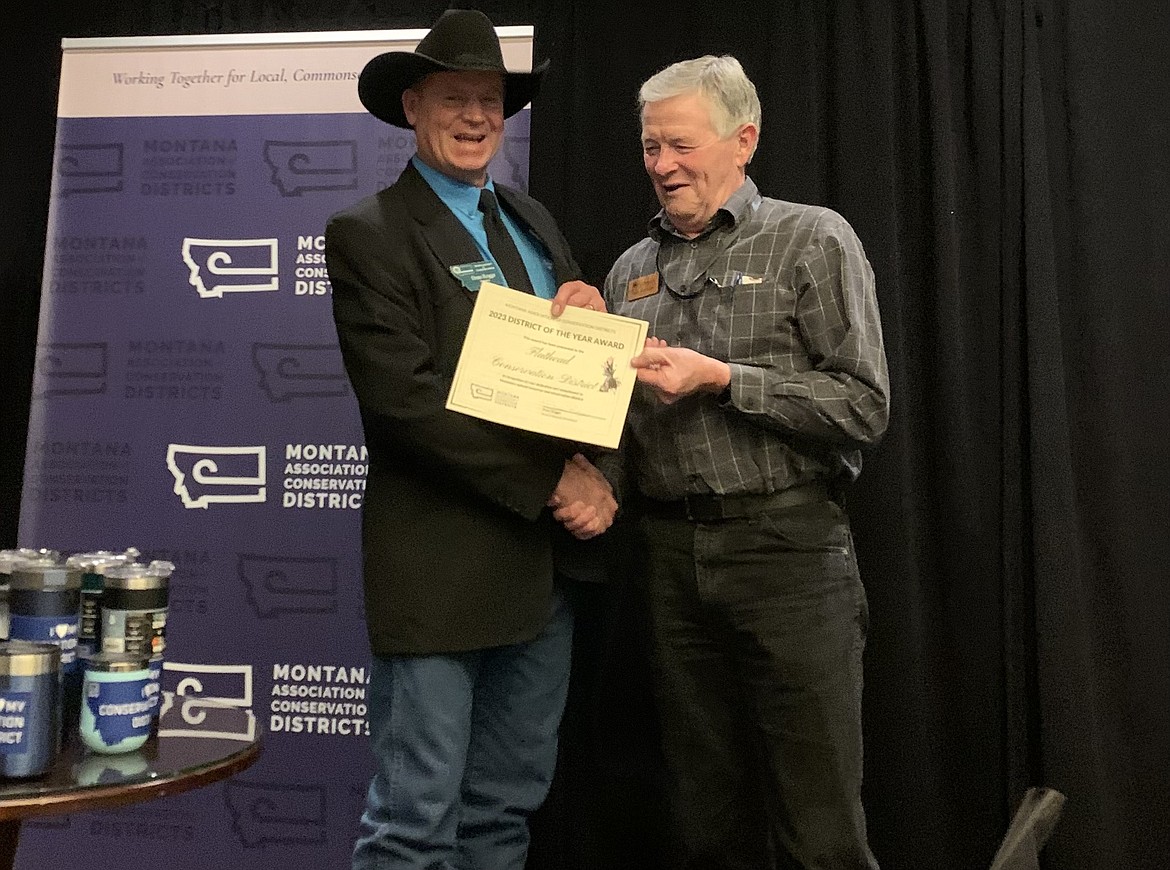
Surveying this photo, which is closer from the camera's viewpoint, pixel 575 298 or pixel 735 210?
pixel 575 298

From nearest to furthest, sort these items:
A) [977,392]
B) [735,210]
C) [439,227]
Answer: [439,227] → [735,210] → [977,392]

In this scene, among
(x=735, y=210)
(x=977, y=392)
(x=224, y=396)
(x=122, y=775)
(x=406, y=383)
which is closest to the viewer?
(x=122, y=775)

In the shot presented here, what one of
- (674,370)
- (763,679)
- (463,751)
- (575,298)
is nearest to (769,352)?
(674,370)

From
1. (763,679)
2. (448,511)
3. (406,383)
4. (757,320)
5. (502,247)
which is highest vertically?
(502,247)

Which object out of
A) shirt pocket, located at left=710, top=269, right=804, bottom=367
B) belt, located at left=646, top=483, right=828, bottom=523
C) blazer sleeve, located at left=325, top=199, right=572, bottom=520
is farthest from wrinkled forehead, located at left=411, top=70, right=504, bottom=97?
belt, located at left=646, top=483, right=828, bottom=523

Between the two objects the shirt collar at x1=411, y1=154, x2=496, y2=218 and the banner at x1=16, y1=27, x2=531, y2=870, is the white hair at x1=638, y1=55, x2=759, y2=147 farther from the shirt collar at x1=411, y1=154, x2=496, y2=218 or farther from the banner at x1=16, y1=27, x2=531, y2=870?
the banner at x1=16, y1=27, x2=531, y2=870

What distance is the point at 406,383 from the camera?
1.42 metres

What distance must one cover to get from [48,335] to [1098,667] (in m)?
2.56

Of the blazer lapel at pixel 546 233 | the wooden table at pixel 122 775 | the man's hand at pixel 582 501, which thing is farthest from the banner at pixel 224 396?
the wooden table at pixel 122 775

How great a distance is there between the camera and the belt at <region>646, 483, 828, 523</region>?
1.59 metres

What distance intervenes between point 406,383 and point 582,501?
343 millimetres

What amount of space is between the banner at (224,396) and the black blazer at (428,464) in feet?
2.42

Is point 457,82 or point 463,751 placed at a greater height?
point 457,82

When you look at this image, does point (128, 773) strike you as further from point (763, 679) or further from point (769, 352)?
point (769, 352)
